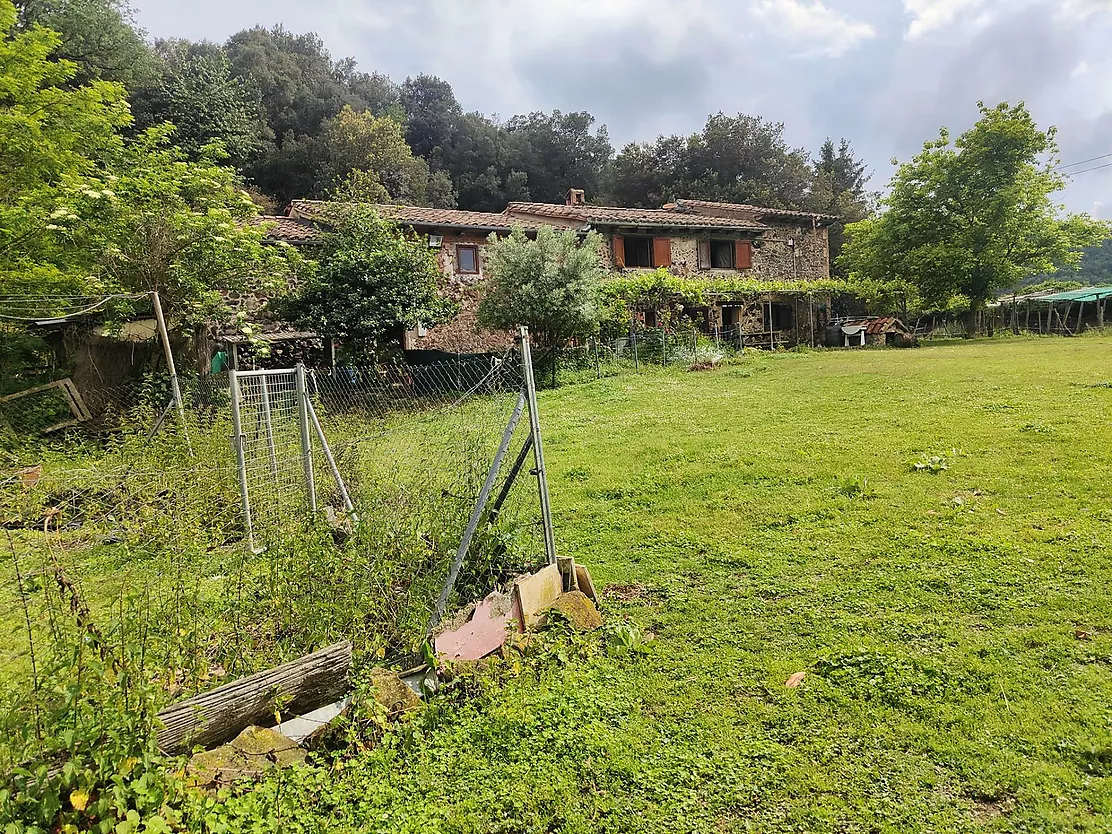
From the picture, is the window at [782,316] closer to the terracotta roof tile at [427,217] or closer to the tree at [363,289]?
the terracotta roof tile at [427,217]

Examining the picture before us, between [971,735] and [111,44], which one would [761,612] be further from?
[111,44]

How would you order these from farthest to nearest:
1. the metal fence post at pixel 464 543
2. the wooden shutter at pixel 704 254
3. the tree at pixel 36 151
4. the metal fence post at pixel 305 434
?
the wooden shutter at pixel 704 254 → the tree at pixel 36 151 → the metal fence post at pixel 305 434 → the metal fence post at pixel 464 543

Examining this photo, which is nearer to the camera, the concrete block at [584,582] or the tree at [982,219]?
the concrete block at [584,582]

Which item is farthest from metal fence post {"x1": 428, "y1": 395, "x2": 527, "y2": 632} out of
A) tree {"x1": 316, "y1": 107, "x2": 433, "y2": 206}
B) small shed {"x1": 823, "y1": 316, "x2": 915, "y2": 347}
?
tree {"x1": 316, "y1": 107, "x2": 433, "y2": 206}

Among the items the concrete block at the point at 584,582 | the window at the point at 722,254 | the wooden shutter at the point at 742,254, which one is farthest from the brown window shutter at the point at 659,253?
the concrete block at the point at 584,582

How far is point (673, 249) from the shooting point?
2370 centimetres

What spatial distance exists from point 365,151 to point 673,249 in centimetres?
1722

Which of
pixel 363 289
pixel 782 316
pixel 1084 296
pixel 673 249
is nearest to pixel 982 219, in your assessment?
pixel 1084 296

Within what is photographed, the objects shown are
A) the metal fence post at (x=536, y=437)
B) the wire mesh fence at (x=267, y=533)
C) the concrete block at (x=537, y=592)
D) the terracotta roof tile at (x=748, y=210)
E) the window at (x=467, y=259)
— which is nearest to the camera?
the wire mesh fence at (x=267, y=533)

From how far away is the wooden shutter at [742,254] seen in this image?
25016 mm

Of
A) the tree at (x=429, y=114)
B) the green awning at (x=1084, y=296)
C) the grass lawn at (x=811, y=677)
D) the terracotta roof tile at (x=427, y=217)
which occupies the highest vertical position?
the tree at (x=429, y=114)

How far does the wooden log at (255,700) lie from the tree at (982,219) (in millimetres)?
28562

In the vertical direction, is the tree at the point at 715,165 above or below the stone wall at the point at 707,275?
above

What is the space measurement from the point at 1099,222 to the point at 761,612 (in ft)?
103
